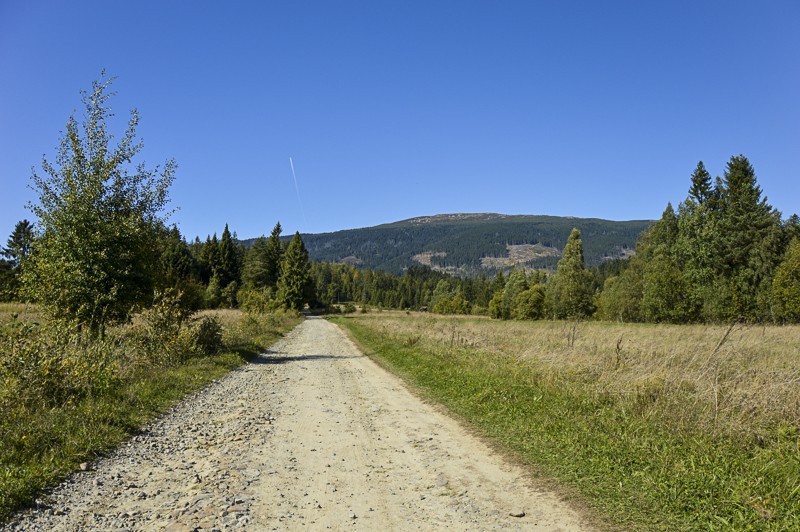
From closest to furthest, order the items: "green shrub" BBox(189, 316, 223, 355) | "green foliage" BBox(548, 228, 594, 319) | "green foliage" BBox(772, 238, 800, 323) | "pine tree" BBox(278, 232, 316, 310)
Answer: "green shrub" BBox(189, 316, 223, 355), "green foliage" BBox(772, 238, 800, 323), "green foliage" BBox(548, 228, 594, 319), "pine tree" BBox(278, 232, 316, 310)

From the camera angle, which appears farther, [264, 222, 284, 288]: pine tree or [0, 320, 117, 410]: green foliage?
[264, 222, 284, 288]: pine tree

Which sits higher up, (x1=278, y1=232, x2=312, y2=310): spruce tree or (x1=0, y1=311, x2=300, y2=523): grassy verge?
(x1=278, y1=232, x2=312, y2=310): spruce tree

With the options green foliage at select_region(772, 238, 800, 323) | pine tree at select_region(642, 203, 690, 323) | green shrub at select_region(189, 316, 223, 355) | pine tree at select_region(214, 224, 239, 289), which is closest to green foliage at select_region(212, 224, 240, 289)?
pine tree at select_region(214, 224, 239, 289)

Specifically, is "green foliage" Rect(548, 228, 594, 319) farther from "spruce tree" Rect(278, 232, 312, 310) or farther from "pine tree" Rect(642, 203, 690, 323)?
"spruce tree" Rect(278, 232, 312, 310)

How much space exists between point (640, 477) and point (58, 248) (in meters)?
15.7

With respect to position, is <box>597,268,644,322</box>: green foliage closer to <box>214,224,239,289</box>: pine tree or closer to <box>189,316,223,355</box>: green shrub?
<box>189,316,223,355</box>: green shrub

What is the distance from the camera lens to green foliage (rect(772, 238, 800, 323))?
3669 cm

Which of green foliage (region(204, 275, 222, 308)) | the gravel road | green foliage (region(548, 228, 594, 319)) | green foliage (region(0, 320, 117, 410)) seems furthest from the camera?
A: green foliage (region(548, 228, 594, 319))

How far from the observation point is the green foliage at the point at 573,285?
67000 mm

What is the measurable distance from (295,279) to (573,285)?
40871 mm

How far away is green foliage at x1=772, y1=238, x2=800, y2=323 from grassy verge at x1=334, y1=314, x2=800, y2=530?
3037 centimetres

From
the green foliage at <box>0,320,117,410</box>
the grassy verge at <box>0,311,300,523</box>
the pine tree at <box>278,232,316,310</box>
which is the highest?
the pine tree at <box>278,232,316,310</box>

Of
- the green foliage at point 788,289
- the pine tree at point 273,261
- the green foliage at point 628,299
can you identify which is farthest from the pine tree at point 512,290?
the green foliage at point 788,289

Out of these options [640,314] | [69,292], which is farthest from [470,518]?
[640,314]
